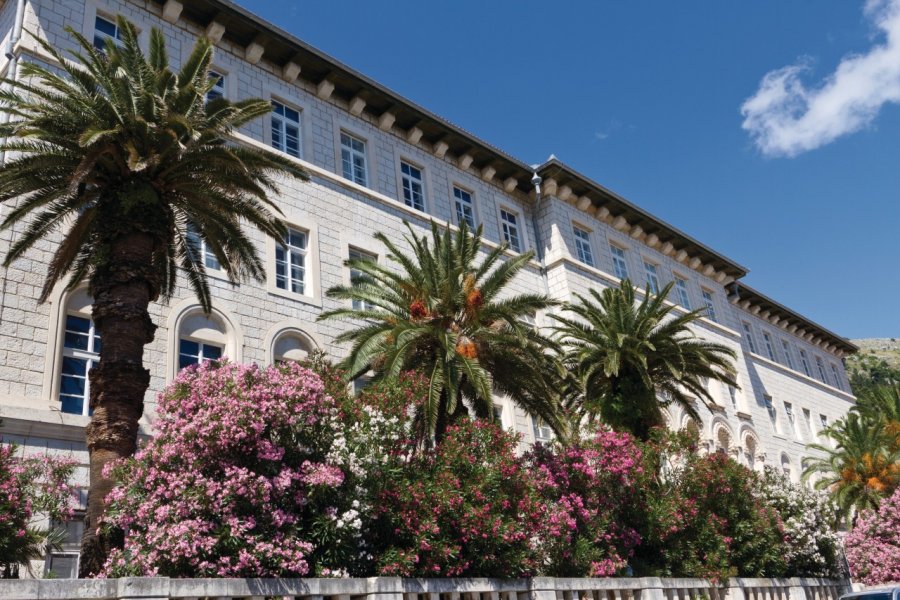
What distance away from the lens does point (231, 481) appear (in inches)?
434

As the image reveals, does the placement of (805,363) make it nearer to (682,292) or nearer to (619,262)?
(682,292)

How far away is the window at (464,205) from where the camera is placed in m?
28.6

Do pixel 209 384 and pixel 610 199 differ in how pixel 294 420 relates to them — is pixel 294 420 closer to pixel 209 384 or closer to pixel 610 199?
pixel 209 384

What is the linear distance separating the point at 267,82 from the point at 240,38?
143 centimetres

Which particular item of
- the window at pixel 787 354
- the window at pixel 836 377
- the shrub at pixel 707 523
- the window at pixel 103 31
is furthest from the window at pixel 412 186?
the window at pixel 836 377

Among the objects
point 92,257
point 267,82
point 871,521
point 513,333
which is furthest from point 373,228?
point 871,521

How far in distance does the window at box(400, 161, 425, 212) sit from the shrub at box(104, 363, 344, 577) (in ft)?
49.1

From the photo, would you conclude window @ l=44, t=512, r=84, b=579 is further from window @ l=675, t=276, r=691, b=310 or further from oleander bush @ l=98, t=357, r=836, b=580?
window @ l=675, t=276, r=691, b=310

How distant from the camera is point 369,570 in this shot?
12406 mm

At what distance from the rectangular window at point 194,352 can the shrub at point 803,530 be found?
16.0 metres

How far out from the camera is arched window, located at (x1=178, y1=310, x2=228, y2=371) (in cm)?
1806

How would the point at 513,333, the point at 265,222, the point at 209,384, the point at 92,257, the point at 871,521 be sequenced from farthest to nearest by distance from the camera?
the point at 871,521
the point at 513,333
the point at 265,222
the point at 92,257
the point at 209,384

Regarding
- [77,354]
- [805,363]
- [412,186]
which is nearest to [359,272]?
[412,186]

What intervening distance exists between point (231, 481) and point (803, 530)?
714 inches
